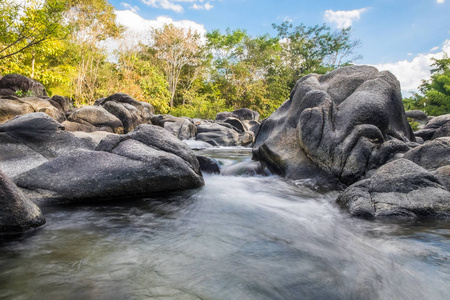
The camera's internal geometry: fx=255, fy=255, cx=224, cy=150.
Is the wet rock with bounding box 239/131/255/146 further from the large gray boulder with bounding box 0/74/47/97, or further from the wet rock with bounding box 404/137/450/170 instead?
the large gray boulder with bounding box 0/74/47/97

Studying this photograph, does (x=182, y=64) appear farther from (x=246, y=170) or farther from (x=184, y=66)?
(x=246, y=170)

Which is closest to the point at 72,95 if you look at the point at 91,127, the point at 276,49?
the point at 91,127

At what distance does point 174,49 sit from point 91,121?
21.1 m

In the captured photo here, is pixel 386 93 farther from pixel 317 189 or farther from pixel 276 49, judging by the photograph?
pixel 276 49

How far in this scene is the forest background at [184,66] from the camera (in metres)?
20.1

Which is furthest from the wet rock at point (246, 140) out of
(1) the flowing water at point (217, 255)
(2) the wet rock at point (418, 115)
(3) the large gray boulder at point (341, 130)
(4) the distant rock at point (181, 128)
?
(1) the flowing water at point (217, 255)

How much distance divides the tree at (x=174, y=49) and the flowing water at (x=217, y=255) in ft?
87.1

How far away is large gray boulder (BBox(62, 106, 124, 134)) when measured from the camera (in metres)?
9.59

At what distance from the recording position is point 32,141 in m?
5.04

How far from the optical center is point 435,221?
3.33 metres

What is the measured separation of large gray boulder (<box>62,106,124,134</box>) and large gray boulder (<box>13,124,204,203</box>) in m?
6.05

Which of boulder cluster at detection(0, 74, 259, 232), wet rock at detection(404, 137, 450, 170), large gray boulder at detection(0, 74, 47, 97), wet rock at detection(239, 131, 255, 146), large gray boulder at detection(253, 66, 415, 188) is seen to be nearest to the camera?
boulder cluster at detection(0, 74, 259, 232)

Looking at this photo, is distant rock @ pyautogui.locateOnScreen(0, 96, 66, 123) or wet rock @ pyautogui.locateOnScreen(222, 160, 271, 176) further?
distant rock @ pyautogui.locateOnScreen(0, 96, 66, 123)

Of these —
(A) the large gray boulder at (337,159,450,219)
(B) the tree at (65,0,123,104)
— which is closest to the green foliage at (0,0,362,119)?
(B) the tree at (65,0,123,104)
